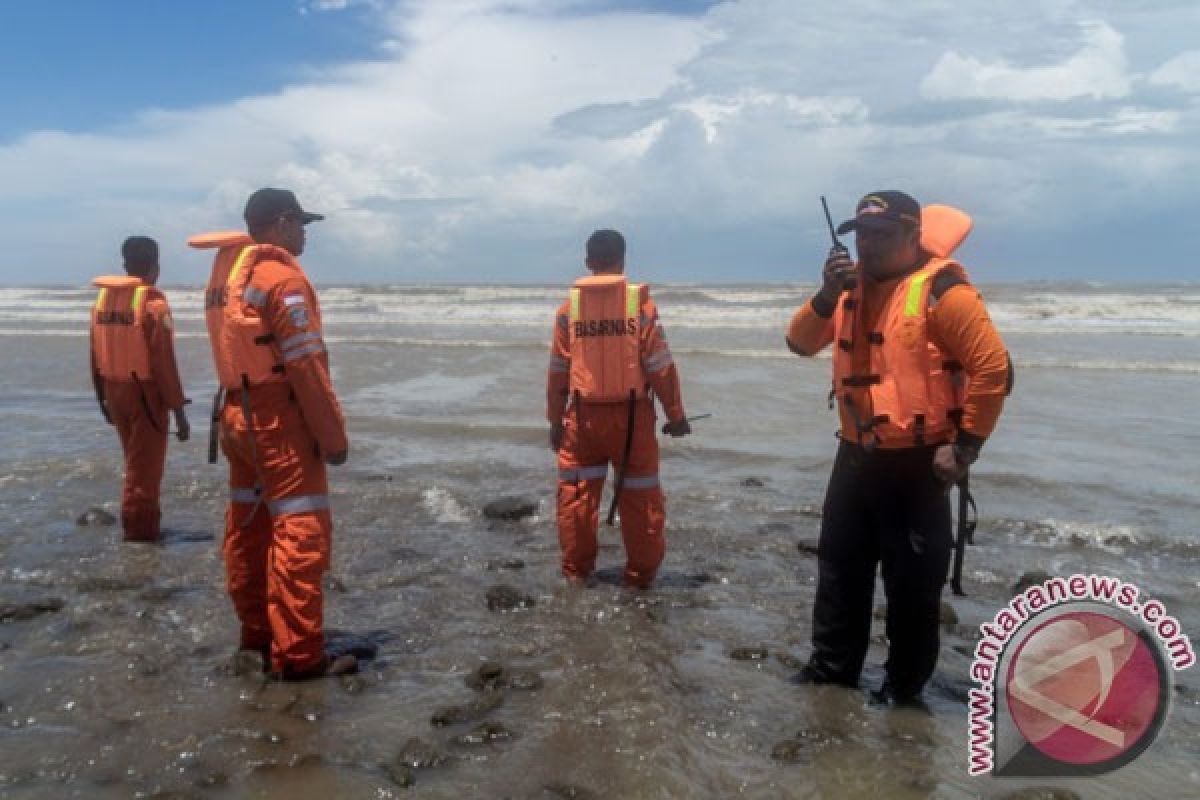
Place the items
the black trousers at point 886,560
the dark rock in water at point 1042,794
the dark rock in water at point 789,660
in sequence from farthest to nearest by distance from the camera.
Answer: the dark rock in water at point 789,660
the black trousers at point 886,560
the dark rock in water at point 1042,794

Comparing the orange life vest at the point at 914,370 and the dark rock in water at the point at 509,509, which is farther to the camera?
the dark rock in water at the point at 509,509

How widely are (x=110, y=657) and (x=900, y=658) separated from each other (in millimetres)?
4046

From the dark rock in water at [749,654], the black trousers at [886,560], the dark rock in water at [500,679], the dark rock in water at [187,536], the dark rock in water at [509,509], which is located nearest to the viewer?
the black trousers at [886,560]

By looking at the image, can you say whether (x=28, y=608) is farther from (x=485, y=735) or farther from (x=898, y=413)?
(x=898, y=413)

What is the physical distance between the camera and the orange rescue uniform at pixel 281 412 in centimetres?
433

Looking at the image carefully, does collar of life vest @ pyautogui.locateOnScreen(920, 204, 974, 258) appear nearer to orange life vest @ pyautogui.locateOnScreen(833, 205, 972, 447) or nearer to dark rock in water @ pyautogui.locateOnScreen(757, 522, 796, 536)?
orange life vest @ pyautogui.locateOnScreen(833, 205, 972, 447)

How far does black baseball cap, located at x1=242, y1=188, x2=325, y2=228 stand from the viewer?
15.1 feet

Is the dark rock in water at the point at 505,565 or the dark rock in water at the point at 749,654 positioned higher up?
the dark rock in water at the point at 505,565

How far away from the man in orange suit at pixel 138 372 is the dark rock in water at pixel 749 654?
439cm

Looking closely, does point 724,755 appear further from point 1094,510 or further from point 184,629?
point 1094,510

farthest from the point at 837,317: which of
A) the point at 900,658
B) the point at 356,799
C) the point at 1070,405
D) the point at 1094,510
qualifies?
the point at 1070,405

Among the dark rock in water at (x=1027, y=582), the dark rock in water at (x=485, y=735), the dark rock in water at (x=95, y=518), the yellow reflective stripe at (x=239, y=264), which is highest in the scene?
the yellow reflective stripe at (x=239, y=264)

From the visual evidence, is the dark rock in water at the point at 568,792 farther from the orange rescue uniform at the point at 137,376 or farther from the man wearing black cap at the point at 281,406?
the orange rescue uniform at the point at 137,376

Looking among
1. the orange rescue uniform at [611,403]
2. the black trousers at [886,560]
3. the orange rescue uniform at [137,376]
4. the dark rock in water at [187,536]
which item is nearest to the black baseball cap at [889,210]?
the black trousers at [886,560]
